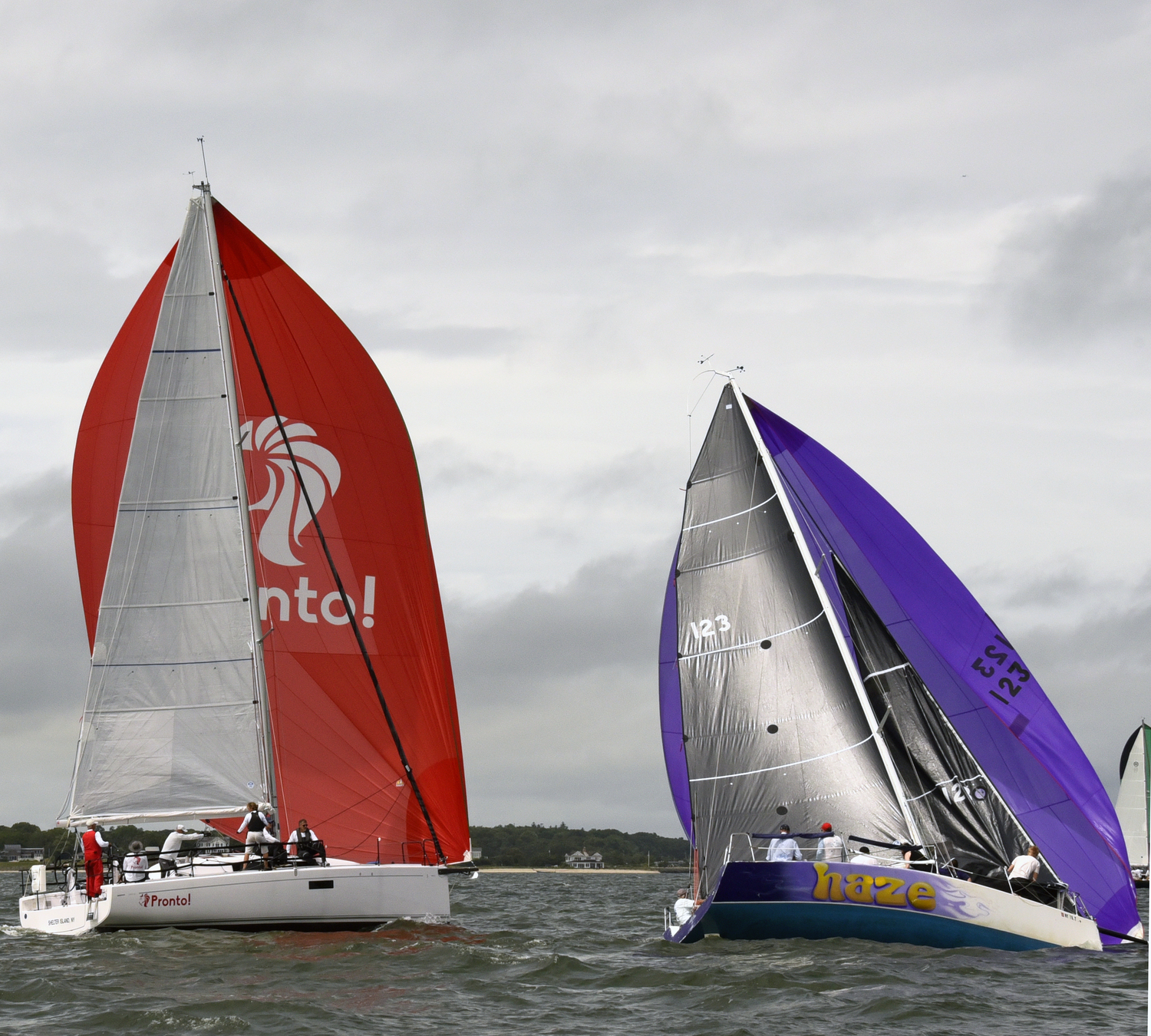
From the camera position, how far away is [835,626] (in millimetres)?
19297

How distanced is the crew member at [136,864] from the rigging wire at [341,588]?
3744 millimetres

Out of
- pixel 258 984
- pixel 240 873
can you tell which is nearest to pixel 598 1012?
pixel 258 984

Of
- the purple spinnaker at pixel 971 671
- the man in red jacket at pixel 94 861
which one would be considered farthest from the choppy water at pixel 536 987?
the purple spinnaker at pixel 971 671

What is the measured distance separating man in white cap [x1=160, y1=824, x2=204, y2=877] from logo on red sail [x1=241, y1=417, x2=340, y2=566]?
4066 mm

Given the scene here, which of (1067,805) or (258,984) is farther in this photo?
(1067,805)

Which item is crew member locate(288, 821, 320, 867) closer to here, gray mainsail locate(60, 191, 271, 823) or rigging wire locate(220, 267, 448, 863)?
gray mainsail locate(60, 191, 271, 823)

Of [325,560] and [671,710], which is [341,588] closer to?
[325,560]

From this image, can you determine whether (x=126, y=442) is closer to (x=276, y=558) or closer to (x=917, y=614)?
(x=276, y=558)

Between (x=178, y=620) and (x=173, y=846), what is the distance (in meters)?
3.04

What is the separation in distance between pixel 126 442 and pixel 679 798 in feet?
35.2

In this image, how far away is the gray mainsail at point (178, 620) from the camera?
18.6 metres

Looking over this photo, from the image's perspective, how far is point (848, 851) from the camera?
715 inches

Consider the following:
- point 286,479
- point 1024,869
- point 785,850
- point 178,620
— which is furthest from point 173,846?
point 1024,869

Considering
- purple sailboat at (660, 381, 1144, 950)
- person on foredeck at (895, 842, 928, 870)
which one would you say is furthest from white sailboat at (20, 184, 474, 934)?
person on foredeck at (895, 842, 928, 870)
